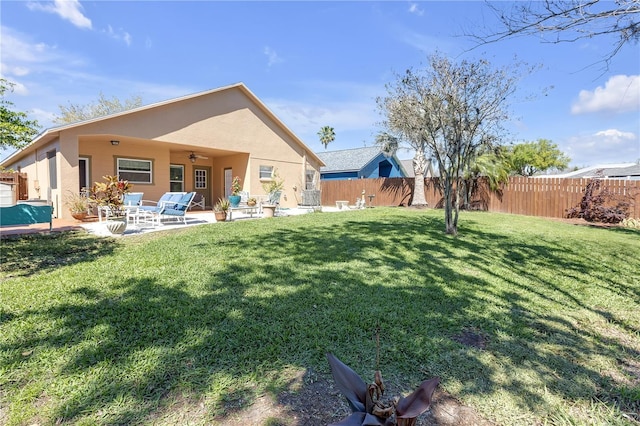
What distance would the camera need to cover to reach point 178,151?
15578mm

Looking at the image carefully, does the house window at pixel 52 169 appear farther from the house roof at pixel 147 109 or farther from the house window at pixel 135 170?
the house window at pixel 135 170

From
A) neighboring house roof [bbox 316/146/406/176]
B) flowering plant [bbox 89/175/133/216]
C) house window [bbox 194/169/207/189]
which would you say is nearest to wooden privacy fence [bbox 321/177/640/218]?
neighboring house roof [bbox 316/146/406/176]

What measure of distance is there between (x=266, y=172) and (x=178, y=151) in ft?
14.8

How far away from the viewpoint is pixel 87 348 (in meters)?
2.50

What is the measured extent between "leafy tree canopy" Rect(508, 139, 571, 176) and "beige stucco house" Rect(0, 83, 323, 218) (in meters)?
30.0

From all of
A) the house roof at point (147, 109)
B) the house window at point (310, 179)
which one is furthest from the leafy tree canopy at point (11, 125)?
the house window at point (310, 179)

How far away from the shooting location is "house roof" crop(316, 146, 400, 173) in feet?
84.0

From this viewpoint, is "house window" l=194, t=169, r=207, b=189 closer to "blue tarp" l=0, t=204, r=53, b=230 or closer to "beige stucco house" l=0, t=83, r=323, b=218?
"beige stucco house" l=0, t=83, r=323, b=218

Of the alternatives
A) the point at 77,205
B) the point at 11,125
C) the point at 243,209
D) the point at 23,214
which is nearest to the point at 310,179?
the point at 243,209

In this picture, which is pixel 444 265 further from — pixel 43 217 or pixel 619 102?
pixel 43 217

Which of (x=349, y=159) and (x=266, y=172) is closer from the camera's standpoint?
(x=266, y=172)

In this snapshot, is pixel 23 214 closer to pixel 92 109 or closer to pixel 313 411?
pixel 313 411

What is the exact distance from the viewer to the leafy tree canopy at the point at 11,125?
11.4 m

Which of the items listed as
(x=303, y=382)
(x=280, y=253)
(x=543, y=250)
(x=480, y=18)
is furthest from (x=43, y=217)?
(x=543, y=250)
